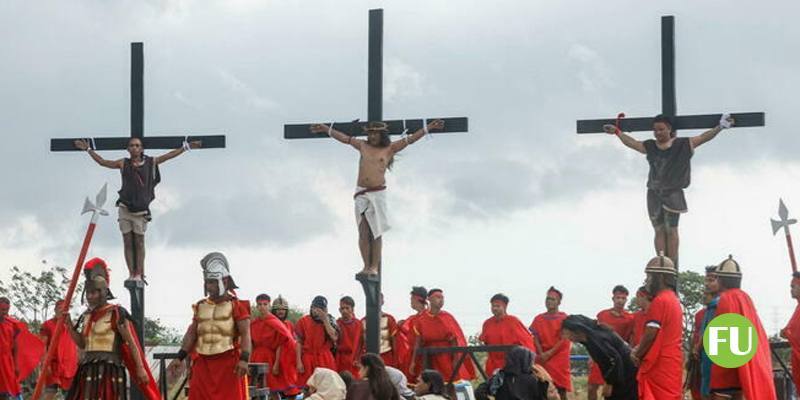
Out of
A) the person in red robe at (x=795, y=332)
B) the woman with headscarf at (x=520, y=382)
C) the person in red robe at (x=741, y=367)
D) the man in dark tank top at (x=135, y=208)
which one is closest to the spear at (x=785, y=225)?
the person in red robe at (x=795, y=332)

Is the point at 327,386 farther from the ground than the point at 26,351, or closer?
closer

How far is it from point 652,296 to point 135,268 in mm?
7415

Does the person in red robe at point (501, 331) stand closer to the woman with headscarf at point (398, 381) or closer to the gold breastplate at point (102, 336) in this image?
the woman with headscarf at point (398, 381)

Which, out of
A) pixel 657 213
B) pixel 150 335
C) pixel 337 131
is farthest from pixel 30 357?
pixel 150 335

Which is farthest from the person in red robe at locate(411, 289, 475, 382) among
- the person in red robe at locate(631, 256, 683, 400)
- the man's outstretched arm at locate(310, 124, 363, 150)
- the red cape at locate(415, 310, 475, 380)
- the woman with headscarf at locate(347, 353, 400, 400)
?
the person in red robe at locate(631, 256, 683, 400)

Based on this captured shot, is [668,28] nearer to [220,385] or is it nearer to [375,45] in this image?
[375,45]

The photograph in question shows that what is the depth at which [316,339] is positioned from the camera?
20.5 m

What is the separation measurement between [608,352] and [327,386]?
274 centimetres

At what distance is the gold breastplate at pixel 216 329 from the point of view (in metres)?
14.9

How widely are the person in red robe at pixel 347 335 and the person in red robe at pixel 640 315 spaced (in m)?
4.06

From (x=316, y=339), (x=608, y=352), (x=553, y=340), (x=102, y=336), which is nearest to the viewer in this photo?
(x=608, y=352)

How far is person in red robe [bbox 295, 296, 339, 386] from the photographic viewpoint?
20.2 meters

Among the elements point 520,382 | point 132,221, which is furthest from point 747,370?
point 132,221

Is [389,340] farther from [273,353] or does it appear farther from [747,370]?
[747,370]
